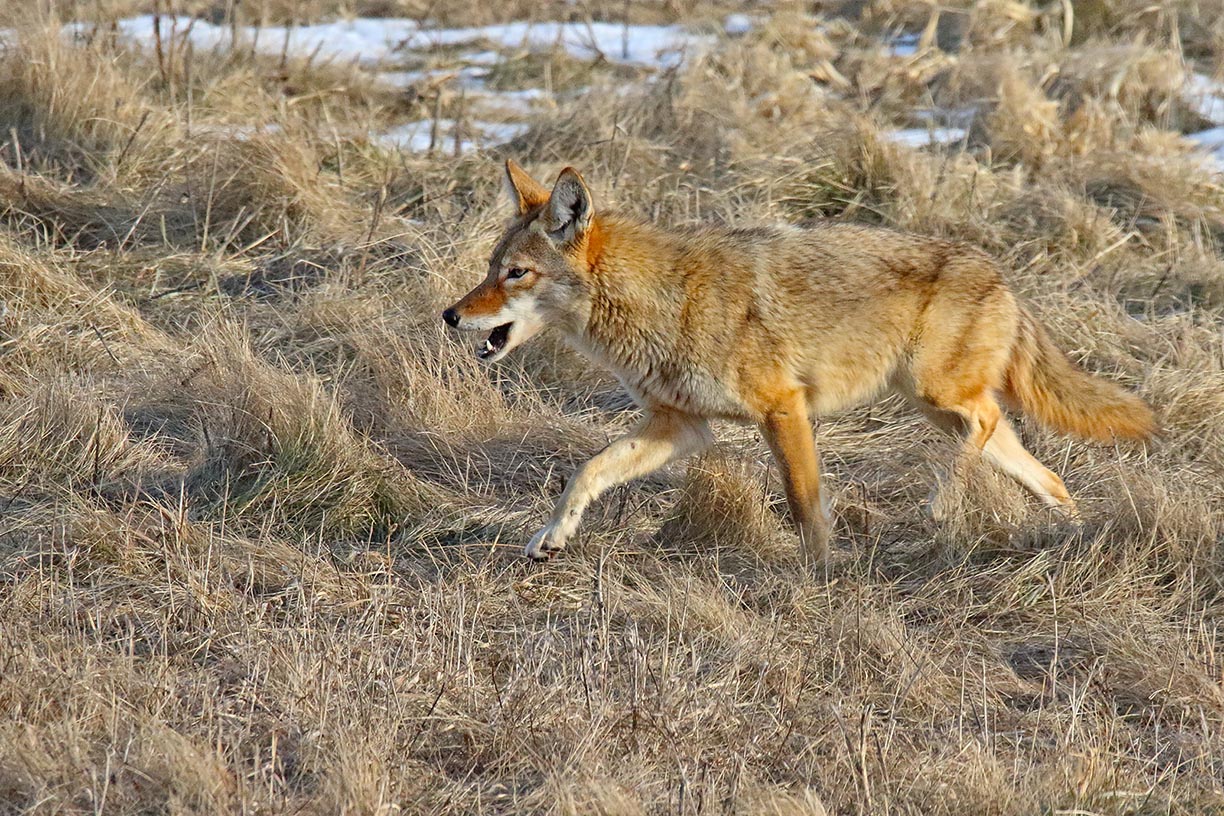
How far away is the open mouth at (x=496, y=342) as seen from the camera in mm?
5766

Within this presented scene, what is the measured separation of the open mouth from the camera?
18.9 ft

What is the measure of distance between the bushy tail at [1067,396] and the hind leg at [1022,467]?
0.17m

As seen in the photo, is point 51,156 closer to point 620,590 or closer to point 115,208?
point 115,208

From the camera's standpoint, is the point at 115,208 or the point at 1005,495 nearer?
the point at 1005,495

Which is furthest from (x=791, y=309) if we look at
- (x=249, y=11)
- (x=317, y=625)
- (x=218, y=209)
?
(x=249, y=11)

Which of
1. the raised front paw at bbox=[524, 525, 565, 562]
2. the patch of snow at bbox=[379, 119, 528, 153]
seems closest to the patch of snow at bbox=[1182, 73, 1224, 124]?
the patch of snow at bbox=[379, 119, 528, 153]

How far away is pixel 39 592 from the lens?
16.0 ft

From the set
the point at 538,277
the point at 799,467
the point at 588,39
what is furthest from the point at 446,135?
the point at 799,467

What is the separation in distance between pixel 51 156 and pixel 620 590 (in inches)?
224

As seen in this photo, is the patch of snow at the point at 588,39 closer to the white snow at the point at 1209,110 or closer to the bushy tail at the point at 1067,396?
the white snow at the point at 1209,110

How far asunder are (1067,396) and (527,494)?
2.43 meters

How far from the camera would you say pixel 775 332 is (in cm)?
583

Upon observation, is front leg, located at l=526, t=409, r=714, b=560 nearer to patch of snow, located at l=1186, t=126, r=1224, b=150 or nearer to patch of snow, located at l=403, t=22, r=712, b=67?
patch of snow, located at l=1186, t=126, r=1224, b=150

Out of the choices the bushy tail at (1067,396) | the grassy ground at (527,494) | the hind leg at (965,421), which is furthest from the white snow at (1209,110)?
the hind leg at (965,421)
